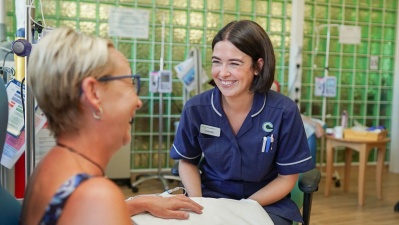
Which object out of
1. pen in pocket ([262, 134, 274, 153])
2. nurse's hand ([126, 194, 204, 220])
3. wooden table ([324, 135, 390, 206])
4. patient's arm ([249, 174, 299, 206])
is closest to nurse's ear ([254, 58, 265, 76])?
pen in pocket ([262, 134, 274, 153])

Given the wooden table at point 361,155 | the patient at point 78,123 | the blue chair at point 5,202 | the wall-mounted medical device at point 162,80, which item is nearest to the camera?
the patient at point 78,123

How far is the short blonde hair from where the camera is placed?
700 mm

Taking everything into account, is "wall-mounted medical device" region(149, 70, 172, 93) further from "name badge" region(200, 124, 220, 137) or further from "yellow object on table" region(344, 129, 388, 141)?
"name badge" region(200, 124, 220, 137)

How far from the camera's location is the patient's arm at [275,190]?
1448mm

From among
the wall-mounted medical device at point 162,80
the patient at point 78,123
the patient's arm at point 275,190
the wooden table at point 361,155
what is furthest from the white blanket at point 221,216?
the wall-mounted medical device at point 162,80

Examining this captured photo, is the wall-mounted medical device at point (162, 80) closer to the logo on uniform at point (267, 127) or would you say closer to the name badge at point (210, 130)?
the name badge at point (210, 130)

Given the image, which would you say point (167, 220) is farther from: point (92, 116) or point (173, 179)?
point (173, 179)

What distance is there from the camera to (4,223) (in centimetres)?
84

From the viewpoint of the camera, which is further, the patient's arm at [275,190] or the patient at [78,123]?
the patient's arm at [275,190]

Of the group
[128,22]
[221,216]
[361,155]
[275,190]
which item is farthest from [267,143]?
[128,22]

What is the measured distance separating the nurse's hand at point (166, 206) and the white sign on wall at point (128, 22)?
2869 millimetres

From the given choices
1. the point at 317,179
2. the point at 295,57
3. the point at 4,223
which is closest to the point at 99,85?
the point at 4,223

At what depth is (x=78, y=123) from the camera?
0.73 meters

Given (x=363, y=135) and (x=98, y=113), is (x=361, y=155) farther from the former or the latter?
(x=98, y=113)
